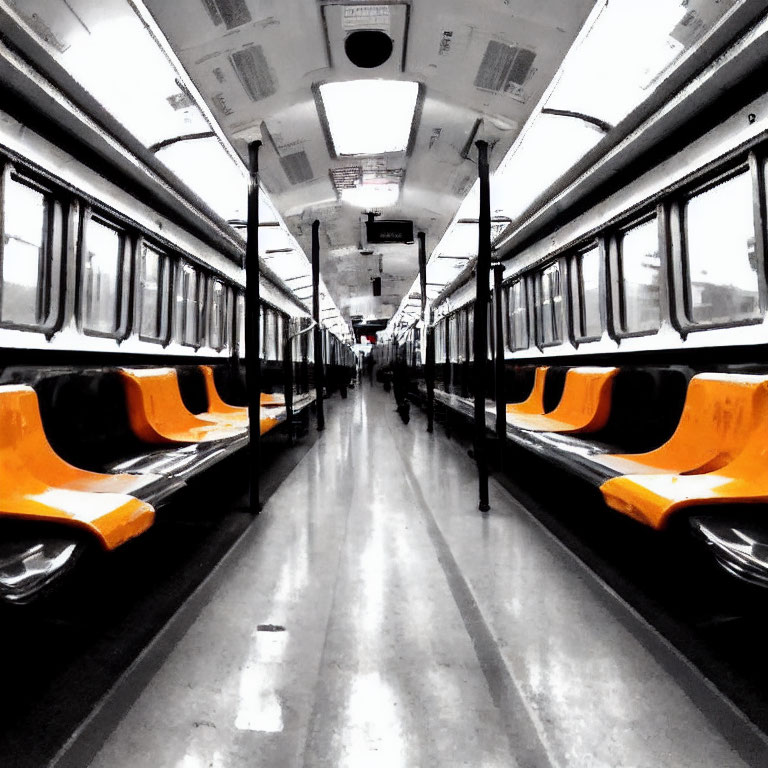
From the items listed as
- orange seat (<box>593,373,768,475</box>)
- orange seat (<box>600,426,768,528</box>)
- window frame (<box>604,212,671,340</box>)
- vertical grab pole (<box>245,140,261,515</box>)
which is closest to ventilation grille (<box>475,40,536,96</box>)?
window frame (<box>604,212,671,340</box>)

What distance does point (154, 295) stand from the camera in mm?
4953

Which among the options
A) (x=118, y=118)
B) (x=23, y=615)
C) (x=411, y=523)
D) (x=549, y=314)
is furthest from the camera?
(x=549, y=314)

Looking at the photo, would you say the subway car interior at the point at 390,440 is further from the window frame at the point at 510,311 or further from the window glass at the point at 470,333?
the window glass at the point at 470,333

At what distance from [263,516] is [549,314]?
4.08 meters

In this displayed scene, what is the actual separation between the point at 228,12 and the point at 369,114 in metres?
1.80

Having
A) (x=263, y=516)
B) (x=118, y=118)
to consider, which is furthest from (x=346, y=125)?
(x=263, y=516)

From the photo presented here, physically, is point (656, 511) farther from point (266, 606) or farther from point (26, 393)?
point (26, 393)

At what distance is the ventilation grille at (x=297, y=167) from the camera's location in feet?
16.8

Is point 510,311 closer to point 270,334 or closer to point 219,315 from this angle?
point 219,315

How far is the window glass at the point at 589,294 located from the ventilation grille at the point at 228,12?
11.0ft

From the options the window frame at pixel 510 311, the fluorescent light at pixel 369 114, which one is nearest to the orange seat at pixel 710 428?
the fluorescent light at pixel 369 114

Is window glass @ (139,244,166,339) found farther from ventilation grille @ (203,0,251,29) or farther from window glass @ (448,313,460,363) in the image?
window glass @ (448,313,460,363)

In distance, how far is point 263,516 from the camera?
3.06 meters

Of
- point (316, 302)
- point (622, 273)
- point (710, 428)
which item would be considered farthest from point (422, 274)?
point (710, 428)
